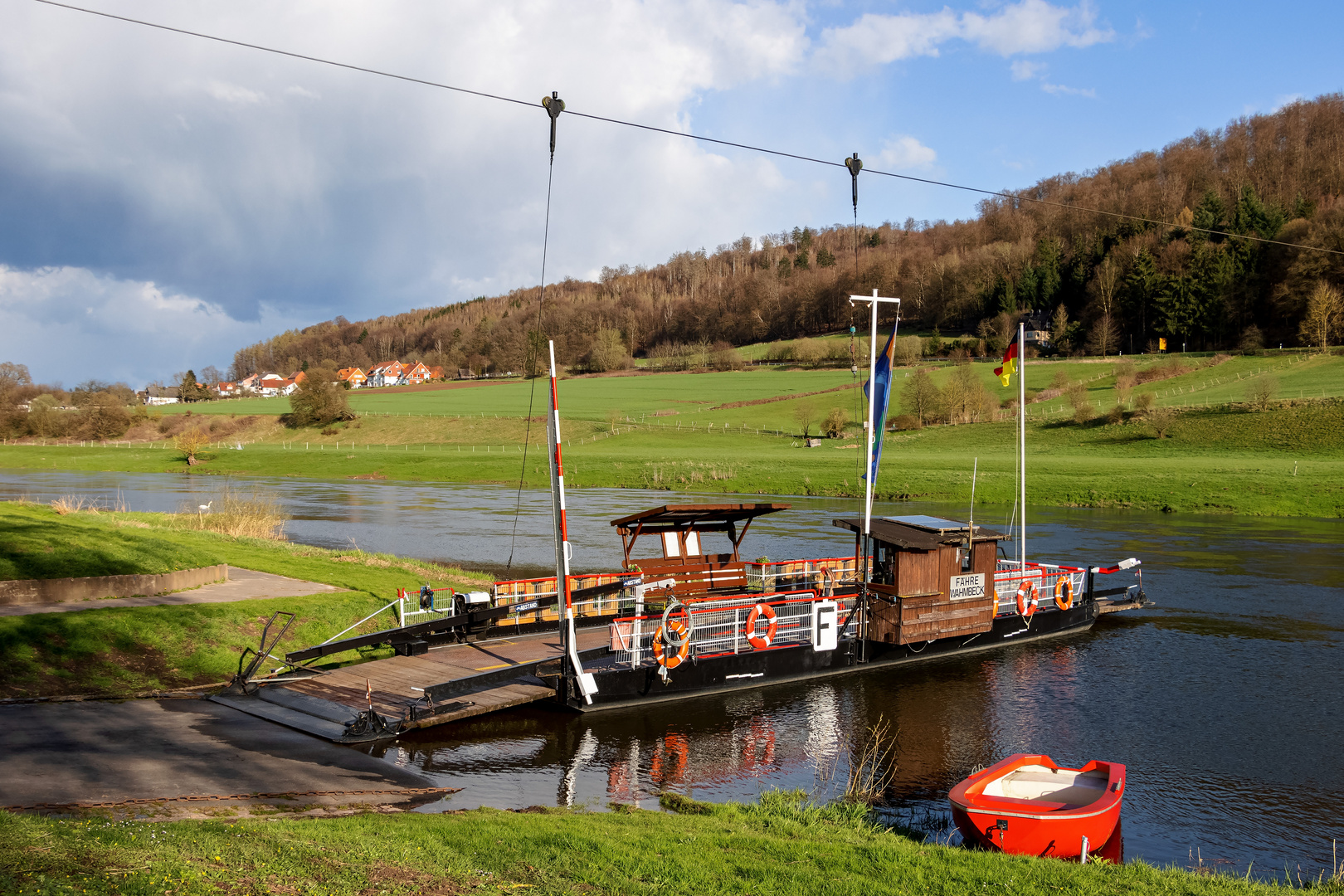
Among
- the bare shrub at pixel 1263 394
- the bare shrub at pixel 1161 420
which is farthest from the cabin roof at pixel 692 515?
the bare shrub at pixel 1263 394

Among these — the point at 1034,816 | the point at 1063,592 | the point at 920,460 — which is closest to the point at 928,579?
the point at 1063,592

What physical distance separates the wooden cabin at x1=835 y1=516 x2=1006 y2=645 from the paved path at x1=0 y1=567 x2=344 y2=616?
14.8m

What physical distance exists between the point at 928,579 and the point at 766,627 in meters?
4.77

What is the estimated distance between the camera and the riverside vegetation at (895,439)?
58906mm

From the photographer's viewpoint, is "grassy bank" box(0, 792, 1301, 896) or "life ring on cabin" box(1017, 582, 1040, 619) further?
"life ring on cabin" box(1017, 582, 1040, 619)

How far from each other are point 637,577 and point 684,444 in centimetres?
6469

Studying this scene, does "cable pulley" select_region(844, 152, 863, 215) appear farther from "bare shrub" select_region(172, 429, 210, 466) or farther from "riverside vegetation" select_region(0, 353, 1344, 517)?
"bare shrub" select_region(172, 429, 210, 466)

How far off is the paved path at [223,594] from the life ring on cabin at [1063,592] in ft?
69.5

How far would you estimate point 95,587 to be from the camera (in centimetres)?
2108

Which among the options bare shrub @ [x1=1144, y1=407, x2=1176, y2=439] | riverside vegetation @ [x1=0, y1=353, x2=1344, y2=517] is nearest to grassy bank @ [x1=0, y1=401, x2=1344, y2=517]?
riverside vegetation @ [x1=0, y1=353, x2=1344, y2=517]

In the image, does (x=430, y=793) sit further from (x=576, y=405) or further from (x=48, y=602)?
(x=576, y=405)

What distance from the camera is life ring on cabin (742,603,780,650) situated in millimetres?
21078

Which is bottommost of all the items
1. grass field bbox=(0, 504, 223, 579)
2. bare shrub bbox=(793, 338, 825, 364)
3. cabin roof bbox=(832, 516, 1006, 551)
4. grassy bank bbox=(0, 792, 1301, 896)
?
grassy bank bbox=(0, 792, 1301, 896)

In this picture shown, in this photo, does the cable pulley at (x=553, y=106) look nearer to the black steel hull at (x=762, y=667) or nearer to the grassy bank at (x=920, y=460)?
the black steel hull at (x=762, y=667)
